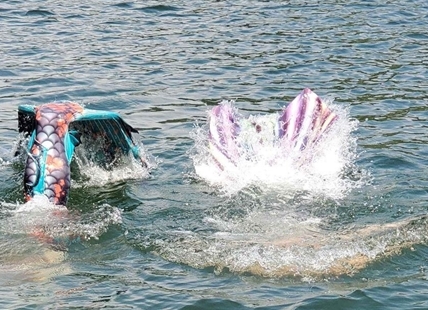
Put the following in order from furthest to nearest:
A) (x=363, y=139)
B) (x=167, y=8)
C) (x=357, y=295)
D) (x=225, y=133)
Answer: (x=167, y=8) → (x=363, y=139) → (x=225, y=133) → (x=357, y=295)

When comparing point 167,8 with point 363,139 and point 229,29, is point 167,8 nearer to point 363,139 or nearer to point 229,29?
point 229,29

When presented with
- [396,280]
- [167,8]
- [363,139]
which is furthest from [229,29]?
[396,280]

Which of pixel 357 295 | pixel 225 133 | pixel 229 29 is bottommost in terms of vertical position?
pixel 357 295

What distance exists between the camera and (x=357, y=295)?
684cm

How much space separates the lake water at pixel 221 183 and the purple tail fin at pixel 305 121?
0.96 feet

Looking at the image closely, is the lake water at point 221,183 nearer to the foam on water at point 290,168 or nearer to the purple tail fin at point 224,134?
the foam on water at point 290,168

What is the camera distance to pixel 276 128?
10367 mm

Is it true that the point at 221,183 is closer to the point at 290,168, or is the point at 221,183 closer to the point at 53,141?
the point at 290,168

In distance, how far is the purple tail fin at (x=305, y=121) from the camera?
10.2m

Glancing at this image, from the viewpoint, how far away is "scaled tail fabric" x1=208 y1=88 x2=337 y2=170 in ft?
33.3

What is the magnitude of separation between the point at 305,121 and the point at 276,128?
0.34 meters

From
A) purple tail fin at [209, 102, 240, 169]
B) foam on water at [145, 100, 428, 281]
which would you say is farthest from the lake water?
purple tail fin at [209, 102, 240, 169]

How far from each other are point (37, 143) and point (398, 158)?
4164 mm

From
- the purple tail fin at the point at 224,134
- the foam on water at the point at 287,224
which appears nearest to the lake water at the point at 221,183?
the foam on water at the point at 287,224
